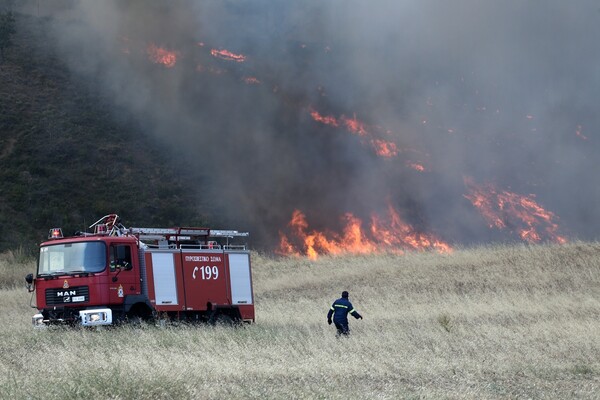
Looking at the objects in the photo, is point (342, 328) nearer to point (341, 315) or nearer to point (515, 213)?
point (341, 315)

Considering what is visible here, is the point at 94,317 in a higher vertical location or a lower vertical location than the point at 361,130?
lower

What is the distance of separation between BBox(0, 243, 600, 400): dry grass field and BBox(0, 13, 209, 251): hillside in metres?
14.2

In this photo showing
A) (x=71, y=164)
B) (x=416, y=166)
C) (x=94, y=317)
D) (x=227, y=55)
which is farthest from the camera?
(x=227, y=55)

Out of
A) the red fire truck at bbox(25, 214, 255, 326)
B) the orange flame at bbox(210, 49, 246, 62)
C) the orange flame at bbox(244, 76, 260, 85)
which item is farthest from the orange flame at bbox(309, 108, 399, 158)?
the red fire truck at bbox(25, 214, 255, 326)

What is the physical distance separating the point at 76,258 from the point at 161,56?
38.9 meters

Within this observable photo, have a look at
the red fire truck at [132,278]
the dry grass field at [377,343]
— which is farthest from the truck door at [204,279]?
the dry grass field at [377,343]

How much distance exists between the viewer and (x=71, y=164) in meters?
48.6

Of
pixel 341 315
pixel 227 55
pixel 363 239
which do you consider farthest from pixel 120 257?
pixel 227 55

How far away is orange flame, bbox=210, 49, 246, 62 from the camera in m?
55.2

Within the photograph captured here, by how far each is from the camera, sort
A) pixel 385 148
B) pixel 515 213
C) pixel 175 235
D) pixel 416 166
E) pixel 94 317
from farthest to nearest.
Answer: pixel 385 148, pixel 416 166, pixel 515 213, pixel 175 235, pixel 94 317

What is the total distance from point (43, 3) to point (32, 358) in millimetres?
64238

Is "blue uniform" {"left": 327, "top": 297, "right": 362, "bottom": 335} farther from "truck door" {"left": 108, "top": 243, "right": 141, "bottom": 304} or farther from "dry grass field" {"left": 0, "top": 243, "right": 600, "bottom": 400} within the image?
"truck door" {"left": 108, "top": 243, "right": 141, "bottom": 304}

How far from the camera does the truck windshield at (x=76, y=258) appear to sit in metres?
18.8

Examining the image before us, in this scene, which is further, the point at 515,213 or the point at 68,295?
the point at 515,213
